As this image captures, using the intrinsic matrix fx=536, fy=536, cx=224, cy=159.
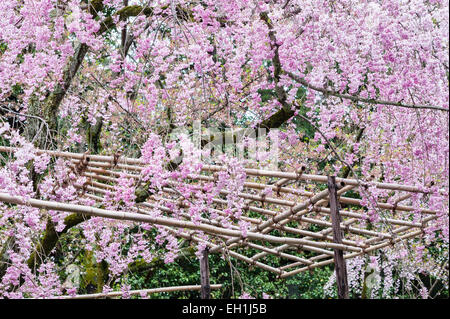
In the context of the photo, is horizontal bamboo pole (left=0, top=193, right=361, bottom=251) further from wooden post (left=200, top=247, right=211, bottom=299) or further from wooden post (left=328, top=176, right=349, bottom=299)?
wooden post (left=200, top=247, right=211, bottom=299)

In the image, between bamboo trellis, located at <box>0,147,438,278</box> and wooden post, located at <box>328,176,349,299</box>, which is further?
wooden post, located at <box>328,176,349,299</box>

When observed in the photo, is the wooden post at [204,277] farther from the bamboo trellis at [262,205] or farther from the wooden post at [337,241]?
the wooden post at [337,241]

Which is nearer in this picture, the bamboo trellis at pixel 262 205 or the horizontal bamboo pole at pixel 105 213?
the horizontal bamboo pole at pixel 105 213

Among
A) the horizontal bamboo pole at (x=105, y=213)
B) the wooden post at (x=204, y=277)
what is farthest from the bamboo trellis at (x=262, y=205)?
the wooden post at (x=204, y=277)

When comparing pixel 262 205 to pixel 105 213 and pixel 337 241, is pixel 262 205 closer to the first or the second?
pixel 337 241

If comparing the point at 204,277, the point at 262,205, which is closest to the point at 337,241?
the point at 262,205

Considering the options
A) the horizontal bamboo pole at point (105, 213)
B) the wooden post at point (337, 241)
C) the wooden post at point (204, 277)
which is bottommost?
the wooden post at point (204, 277)

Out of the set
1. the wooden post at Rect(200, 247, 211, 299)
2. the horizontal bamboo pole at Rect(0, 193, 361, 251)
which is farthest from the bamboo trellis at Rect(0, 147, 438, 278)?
the wooden post at Rect(200, 247, 211, 299)

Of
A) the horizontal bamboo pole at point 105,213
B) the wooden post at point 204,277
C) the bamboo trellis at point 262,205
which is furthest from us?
the wooden post at point 204,277

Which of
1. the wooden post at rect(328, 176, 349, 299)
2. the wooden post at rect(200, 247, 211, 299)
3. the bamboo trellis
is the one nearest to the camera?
the bamboo trellis

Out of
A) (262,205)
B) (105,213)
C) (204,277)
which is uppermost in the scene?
(105,213)

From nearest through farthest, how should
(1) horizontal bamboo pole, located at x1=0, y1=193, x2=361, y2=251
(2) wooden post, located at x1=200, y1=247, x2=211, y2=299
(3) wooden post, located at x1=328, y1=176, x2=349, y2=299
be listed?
(1) horizontal bamboo pole, located at x1=0, y1=193, x2=361, y2=251
(3) wooden post, located at x1=328, y1=176, x2=349, y2=299
(2) wooden post, located at x1=200, y1=247, x2=211, y2=299
